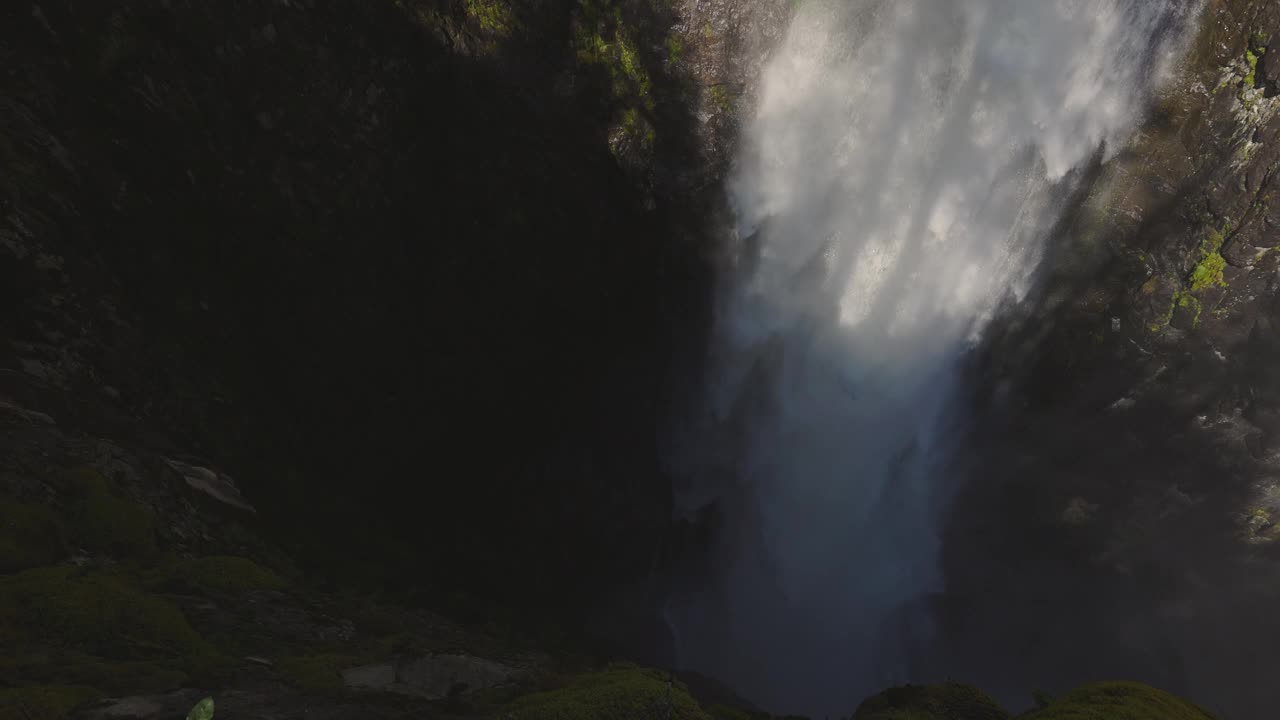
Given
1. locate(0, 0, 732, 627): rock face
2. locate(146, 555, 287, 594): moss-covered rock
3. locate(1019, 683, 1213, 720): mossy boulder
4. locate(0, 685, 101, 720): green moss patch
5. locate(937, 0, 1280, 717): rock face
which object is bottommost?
locate(0, 685, 101, 720): green moss patch

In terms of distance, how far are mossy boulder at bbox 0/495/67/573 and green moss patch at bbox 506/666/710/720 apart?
20.6 ft

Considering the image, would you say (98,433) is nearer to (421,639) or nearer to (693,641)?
(421,639)

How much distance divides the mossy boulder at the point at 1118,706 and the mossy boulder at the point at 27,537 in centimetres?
1190

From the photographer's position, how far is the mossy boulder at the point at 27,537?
7469 mm

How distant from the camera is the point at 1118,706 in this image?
22.4 feet

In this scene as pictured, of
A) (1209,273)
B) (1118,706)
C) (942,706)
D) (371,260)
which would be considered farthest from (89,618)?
(1209,273)

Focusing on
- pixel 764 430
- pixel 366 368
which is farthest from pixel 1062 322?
pixel 366 368

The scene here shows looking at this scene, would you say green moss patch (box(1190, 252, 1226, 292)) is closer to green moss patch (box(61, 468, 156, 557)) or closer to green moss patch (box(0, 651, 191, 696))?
green moss patch (box(0, 651, 191, 696))

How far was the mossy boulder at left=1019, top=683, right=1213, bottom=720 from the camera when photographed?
6.68m

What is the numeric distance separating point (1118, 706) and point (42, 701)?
403 inches

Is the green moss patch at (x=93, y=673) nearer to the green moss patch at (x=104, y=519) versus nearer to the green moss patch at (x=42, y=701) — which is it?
the green moss patch at (x=42, y=701)

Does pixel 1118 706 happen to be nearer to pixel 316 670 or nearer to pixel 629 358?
pixel 316 670

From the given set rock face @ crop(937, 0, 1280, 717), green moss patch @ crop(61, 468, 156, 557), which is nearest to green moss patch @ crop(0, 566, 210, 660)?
green moss patch @ crop(61, 468, 156, 557)

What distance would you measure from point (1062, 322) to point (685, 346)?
70.3ft
